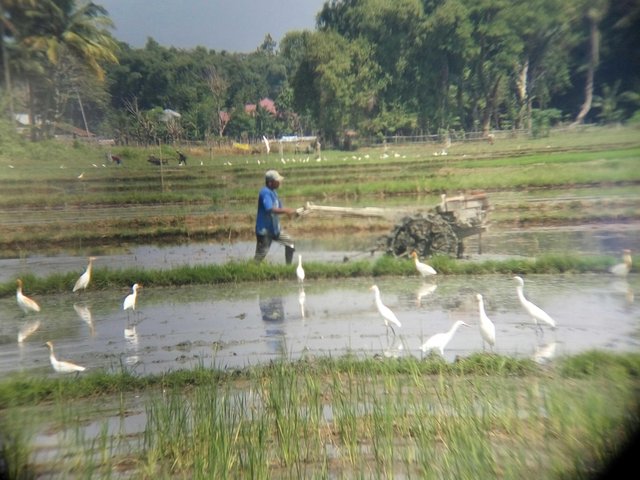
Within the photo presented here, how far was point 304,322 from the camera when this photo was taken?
7.78 meters

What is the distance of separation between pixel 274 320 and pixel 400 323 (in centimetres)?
136

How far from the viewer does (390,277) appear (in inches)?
370

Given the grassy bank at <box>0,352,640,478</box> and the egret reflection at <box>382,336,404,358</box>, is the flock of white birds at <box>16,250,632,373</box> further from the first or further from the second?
the grassy bank at <box>0,352,640,478</box>

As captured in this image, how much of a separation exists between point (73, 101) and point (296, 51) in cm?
242

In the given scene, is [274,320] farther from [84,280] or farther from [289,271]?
[84,280]

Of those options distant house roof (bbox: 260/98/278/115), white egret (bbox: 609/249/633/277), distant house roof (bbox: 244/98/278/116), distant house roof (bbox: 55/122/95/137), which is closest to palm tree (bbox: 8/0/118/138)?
distant house roof (bbox: 55/122/95/137)

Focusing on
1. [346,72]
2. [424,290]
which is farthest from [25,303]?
[424,290]

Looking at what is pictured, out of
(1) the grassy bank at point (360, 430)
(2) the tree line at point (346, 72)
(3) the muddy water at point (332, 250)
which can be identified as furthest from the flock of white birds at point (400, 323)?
(2) the tree line at point (346, 72)

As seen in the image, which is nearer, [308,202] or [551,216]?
[308,202]

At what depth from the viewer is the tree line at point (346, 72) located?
25.5ft

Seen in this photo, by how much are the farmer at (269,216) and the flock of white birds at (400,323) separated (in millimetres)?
399

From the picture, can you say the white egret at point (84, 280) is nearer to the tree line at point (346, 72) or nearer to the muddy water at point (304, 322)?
the muddy water at point (304, 322)

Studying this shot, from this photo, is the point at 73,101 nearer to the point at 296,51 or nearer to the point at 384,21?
the point at 296,51

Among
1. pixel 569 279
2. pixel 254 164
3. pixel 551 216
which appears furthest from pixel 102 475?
pixel 551 216
